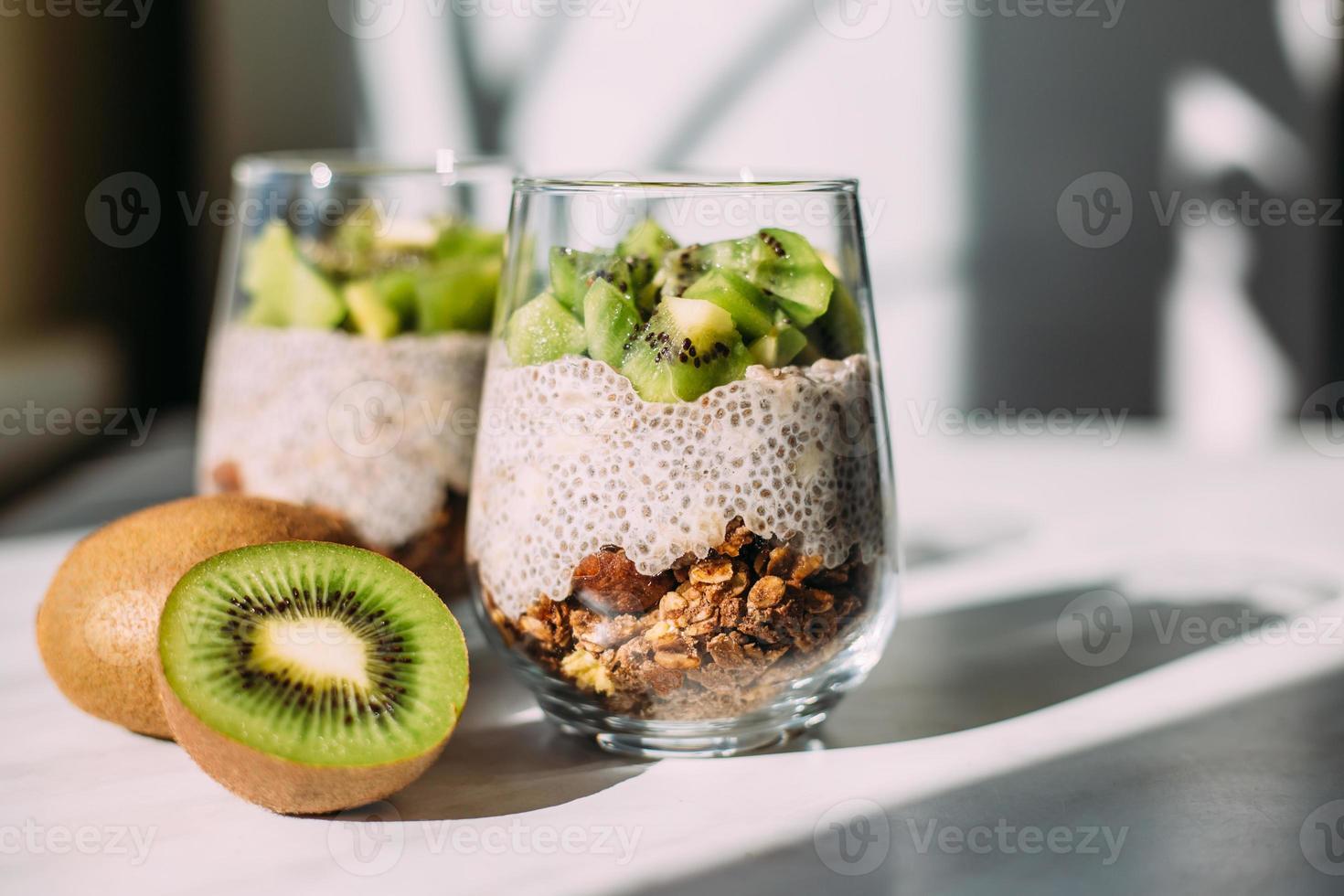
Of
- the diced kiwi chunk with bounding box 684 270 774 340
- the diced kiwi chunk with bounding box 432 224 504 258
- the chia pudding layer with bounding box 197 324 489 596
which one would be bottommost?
the chia pudding layer with bounding box 197 324 489 596

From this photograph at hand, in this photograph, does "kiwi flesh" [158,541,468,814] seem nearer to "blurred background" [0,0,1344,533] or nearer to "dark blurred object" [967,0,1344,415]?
"blurred background" [0,0,1344,533]

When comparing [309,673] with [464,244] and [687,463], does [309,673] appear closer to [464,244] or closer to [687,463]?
[687,463]

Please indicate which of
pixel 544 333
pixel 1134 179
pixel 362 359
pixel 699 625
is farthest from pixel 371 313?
pixel 1134 179

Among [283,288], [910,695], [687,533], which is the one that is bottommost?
[910,695]

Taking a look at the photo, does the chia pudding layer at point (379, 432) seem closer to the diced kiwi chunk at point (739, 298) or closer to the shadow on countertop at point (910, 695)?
the shadow on countertop at point (910, 695)

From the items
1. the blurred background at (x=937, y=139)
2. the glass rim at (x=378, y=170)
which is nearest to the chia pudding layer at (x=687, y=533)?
the glass rim at (x=378, y=170)

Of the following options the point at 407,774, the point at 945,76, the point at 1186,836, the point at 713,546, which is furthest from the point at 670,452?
the point at 945,76

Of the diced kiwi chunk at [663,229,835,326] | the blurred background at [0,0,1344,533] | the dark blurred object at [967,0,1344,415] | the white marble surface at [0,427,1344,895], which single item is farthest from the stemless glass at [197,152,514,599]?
the dark blurred object at [967,0,1344,415]

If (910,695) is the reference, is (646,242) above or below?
above
